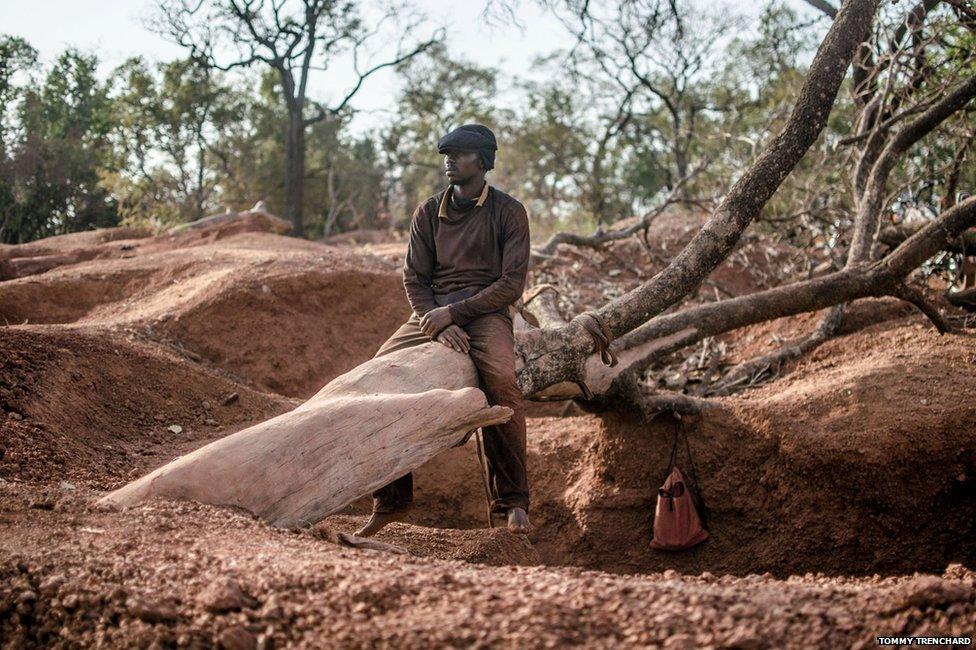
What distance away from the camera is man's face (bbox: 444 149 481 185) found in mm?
4551

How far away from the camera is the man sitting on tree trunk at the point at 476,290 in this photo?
4488 mm

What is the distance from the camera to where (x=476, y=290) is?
15.3 ft

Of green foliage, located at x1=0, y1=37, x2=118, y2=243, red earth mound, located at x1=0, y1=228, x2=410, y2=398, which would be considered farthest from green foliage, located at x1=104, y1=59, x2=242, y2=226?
red earth mound, located at x1=0, y1=228, x2=410, y2=398

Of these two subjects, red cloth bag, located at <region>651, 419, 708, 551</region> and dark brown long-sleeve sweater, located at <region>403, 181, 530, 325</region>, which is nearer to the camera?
dark brown long-sleeve sweater, located at <region>403, 181, 530, 325</region>

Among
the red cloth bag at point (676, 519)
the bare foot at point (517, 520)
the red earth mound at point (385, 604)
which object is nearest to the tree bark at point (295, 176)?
the red cloth bag at point (676, 519)

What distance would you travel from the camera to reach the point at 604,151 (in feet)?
66.6

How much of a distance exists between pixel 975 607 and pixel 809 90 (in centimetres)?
348

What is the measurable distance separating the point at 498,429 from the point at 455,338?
0.46 metres

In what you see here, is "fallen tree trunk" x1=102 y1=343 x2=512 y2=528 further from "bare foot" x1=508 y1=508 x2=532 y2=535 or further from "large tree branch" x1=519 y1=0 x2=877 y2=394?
"large tree branch" x1=519 y1=0 x2=877 y2=394

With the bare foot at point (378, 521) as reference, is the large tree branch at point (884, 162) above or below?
above

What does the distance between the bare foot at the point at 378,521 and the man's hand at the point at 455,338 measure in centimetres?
78

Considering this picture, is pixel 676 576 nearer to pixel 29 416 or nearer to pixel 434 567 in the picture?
pixel 434 567

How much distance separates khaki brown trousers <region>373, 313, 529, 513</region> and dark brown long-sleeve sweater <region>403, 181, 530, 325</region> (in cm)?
10

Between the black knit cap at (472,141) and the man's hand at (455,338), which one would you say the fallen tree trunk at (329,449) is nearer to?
the man's hand at (455,338)
